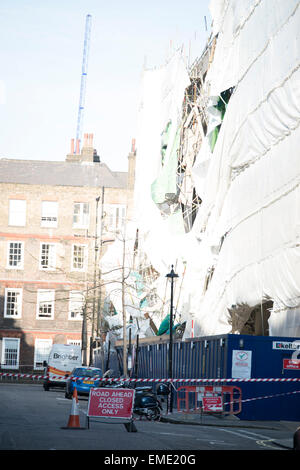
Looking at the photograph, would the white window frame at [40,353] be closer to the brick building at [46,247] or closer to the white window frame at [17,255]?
the brick building at [46,247]

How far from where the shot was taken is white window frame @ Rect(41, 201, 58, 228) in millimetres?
68750

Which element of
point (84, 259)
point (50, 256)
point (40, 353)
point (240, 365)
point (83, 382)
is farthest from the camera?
point (84, 259)

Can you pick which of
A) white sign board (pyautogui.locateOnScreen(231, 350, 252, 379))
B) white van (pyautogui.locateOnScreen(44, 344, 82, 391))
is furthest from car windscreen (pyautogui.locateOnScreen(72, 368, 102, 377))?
white sign board (pyautogui.locateOnScreen(231, 350, 252, 379))

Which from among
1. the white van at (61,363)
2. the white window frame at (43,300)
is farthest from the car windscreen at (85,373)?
the white window frame at (43,300)

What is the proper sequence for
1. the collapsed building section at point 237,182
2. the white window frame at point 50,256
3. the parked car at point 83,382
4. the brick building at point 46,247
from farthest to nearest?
the white window frame at point 50,256 → the brick building at point 46,247 → the parked car at point 83,382 → the collapsed building section at point 237,182

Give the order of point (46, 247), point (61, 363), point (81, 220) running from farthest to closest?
point (81, 220)
point (46, 247)
point (61, 363)

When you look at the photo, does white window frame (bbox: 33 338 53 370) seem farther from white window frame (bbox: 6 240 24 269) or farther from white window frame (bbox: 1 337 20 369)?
white window frame (bbox: 6 240 24 269)

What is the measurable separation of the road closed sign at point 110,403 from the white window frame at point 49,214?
52330 millimetres

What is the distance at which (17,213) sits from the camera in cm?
6856

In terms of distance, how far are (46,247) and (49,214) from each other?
2.65 metres

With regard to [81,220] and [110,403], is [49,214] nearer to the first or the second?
[81,220]

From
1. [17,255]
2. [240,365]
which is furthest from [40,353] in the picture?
[240,365]

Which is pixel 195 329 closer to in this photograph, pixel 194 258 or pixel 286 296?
pixel 194 258

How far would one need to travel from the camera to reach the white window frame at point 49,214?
6875 centimetres
